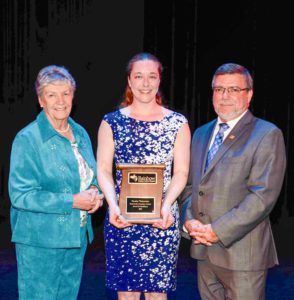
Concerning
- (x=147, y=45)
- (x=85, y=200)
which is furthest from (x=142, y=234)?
(x=147, y=45)

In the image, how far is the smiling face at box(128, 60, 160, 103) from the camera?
10.3 ft

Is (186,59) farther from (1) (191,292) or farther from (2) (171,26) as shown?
(1) (191,292)

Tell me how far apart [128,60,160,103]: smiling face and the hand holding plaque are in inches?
17.2

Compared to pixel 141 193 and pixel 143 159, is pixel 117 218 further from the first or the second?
pixel 143 159

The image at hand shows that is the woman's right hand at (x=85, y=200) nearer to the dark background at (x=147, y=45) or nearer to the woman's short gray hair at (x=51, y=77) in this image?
the woman's short gray hair at (x=51, y=77)

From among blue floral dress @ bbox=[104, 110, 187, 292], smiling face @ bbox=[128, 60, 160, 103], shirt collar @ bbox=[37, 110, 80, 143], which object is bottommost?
blue floral dress @ bbox=[104, 110, 187, 292]

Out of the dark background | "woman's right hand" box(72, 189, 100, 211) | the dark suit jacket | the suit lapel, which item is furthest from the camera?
the dark background

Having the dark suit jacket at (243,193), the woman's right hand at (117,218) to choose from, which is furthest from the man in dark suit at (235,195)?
the woman's right hand at (117,218)

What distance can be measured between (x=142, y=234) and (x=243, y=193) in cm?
70

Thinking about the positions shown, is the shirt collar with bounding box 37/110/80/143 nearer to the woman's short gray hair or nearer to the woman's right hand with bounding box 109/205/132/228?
the woman's short gray hair

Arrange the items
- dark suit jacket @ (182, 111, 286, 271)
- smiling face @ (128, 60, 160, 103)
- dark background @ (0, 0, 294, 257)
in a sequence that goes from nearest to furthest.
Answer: dark suit jacket @ (182, 111, 286, 271)
smiling face @ (128, 60, 160, 103)
dark background @ (0, 0, 294, 257)

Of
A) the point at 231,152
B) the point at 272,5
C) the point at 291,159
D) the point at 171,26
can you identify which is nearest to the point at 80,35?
the point at 171,26

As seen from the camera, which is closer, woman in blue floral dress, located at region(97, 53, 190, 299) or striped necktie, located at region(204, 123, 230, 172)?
striped necktie, located at region(204, 123, 230, 172)

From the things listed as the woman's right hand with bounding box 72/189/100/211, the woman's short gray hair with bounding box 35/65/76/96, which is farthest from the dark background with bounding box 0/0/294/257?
the woman's right hand with bounding box 72/189/100/211
